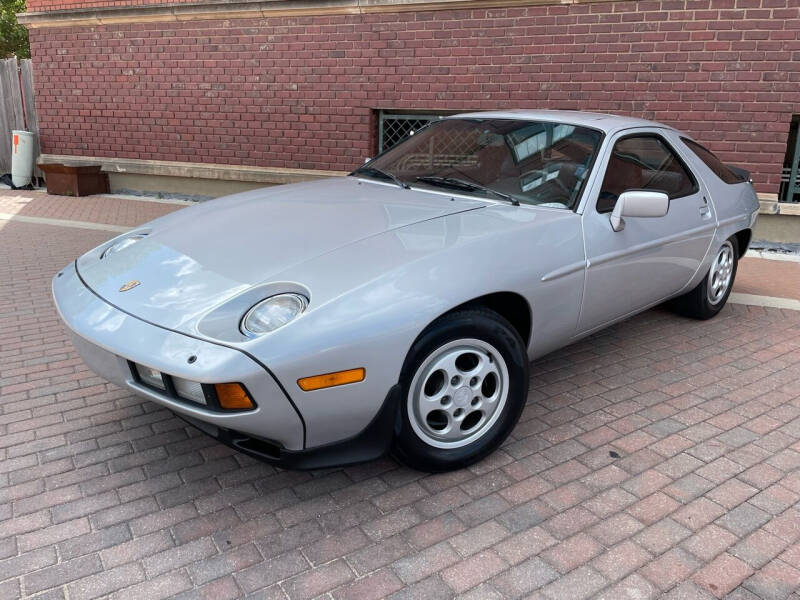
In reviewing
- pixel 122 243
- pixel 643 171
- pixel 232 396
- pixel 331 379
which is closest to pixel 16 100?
pixel 122 243

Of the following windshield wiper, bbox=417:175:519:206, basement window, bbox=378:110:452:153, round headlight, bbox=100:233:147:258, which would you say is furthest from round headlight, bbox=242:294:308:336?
basement window, bbox=378:110:452:153

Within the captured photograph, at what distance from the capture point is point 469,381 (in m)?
2.78

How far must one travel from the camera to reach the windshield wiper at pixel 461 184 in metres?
3.42

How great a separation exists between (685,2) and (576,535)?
686cm

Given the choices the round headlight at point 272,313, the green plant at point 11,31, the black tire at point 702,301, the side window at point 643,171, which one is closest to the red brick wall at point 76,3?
the side window at point 643,171

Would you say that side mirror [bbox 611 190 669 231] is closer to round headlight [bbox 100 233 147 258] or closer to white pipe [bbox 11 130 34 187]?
round headlight [bbox 100 233 147 258]

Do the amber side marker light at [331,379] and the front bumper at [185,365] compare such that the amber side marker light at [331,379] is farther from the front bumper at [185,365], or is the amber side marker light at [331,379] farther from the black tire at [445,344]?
the black tire at [445,344]

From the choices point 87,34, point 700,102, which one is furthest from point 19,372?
point 87,34

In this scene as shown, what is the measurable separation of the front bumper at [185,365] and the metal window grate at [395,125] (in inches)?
271

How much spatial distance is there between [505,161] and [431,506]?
195cm

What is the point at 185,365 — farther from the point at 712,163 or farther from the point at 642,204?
the point at 712,163

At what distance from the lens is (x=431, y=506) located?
2645mm

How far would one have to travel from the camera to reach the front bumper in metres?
2.24

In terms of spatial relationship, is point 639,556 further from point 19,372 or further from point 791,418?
point 19,372
